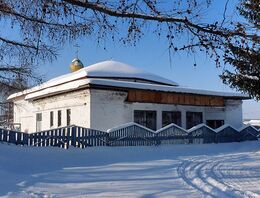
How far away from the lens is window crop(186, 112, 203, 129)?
26500 mm

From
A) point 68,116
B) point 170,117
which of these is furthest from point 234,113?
point 68,116

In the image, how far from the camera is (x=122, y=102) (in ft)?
74.6

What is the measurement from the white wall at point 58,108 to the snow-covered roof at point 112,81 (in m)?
0.54

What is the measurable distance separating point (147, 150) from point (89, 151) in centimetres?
333

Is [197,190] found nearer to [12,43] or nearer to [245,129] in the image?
[12,43]

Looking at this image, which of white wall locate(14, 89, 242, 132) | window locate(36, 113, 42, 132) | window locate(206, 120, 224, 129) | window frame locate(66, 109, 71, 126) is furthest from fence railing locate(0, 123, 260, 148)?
window locate(36, 113, 42, 132)

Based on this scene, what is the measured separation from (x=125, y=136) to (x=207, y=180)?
9.96 m

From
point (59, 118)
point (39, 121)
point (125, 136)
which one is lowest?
point (125, 136)

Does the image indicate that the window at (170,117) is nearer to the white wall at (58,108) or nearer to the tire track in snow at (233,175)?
the white wall at (58,108)

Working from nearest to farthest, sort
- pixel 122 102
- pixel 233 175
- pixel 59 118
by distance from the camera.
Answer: pixel 233 175 < pixel 122 102 < pixel 59 118

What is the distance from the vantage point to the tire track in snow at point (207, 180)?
8219 mm

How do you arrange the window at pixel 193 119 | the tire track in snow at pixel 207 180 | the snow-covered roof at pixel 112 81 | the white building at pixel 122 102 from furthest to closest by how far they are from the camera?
1. the window at pixel 193 119
2. the snow-covered roof at pixel 112 81
3. the white building at pixel 122 102
4. the tire track in snow at pixel 207 180

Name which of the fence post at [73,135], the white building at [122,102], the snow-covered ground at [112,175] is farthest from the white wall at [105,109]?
the snow-covered ground at [112,175]

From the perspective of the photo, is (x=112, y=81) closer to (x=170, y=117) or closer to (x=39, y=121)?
(x=170, y=117)
